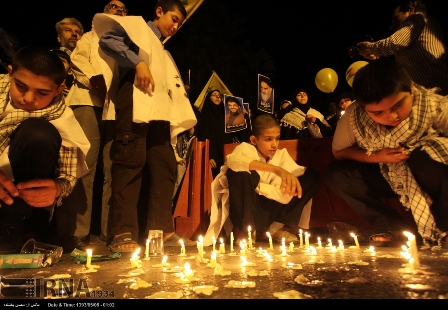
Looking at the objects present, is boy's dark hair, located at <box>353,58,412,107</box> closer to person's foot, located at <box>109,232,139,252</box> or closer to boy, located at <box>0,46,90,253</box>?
person's foot, located at <box>109,232,139,252</box>

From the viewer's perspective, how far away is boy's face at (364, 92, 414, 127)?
2.91m

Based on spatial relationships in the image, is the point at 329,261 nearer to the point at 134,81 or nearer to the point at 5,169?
the point at 134,81

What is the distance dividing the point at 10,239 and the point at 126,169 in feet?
2.95

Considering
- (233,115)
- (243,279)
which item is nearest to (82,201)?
(243,279)

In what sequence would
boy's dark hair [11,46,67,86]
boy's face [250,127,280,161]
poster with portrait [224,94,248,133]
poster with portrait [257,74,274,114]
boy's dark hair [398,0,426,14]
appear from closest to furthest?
boy's dark hair [11,46,67,86], boy's face [250,127,280,161], boy's dark hair [398,0,426,14], poster with portrait [224,94,248,133], poster with portrait [257,74,274,114]

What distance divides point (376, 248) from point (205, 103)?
15.4 ft

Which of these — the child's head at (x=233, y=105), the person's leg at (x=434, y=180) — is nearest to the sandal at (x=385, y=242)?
the person's leg at (x=434, y=180)

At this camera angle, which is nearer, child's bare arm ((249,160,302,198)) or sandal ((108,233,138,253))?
sandal ((108,233,138,253))

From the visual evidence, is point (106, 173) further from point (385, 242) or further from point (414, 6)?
point (414, 6)

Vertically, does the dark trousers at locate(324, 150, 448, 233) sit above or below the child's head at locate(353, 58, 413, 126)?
below

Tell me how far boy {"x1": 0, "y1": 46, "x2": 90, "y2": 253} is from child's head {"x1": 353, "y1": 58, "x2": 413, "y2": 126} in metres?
2.15

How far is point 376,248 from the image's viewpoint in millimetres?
2898

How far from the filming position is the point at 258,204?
3.71 meters

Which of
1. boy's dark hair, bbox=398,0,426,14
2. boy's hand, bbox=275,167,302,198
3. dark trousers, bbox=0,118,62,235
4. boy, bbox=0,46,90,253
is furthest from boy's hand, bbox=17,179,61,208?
boy's dark hair, bbox=398,0,426,14
